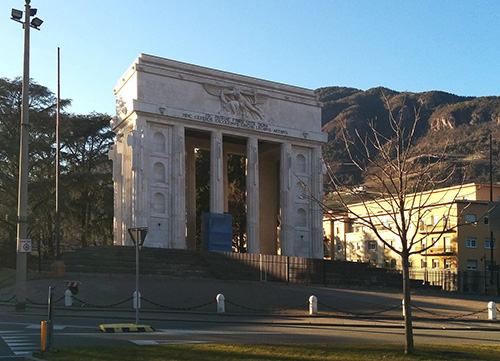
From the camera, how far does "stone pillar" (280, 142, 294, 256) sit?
57156 mm

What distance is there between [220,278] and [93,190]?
2644cm

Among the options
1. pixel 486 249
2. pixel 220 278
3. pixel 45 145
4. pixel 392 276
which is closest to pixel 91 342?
pixel 220 278

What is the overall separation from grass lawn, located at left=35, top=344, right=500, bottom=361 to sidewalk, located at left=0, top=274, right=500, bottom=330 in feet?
33.2

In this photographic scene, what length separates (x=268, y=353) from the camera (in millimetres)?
13859

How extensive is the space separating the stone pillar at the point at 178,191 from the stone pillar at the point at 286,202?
9.68 metres

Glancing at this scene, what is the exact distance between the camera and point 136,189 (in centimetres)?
5050

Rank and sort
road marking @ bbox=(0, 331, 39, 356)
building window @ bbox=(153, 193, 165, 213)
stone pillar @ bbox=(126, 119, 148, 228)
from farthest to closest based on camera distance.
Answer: building window @ bbox=(153, 193, 165, 213) → stone pillar @ bbox=(126, 119, 148, 228) → road marking @ bbox=(0, 331, 39, 356)

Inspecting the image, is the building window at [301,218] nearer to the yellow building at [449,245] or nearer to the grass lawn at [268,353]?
the yellow building at [449,245]

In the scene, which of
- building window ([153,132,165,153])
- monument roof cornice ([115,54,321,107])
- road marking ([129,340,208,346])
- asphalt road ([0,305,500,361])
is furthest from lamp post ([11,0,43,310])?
building window ([153,132,165,153])

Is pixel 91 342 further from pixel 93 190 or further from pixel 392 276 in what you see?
pixel 93 190

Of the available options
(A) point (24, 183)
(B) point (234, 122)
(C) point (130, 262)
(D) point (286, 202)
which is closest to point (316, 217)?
(D) point (286, 202)

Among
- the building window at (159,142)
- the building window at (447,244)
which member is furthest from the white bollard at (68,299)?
the building window at (447,244)

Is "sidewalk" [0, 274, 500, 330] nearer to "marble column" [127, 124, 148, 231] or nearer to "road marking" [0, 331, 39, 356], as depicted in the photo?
"road marking" [0, 331, 39, 356]

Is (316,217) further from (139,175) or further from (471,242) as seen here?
(471,242)
